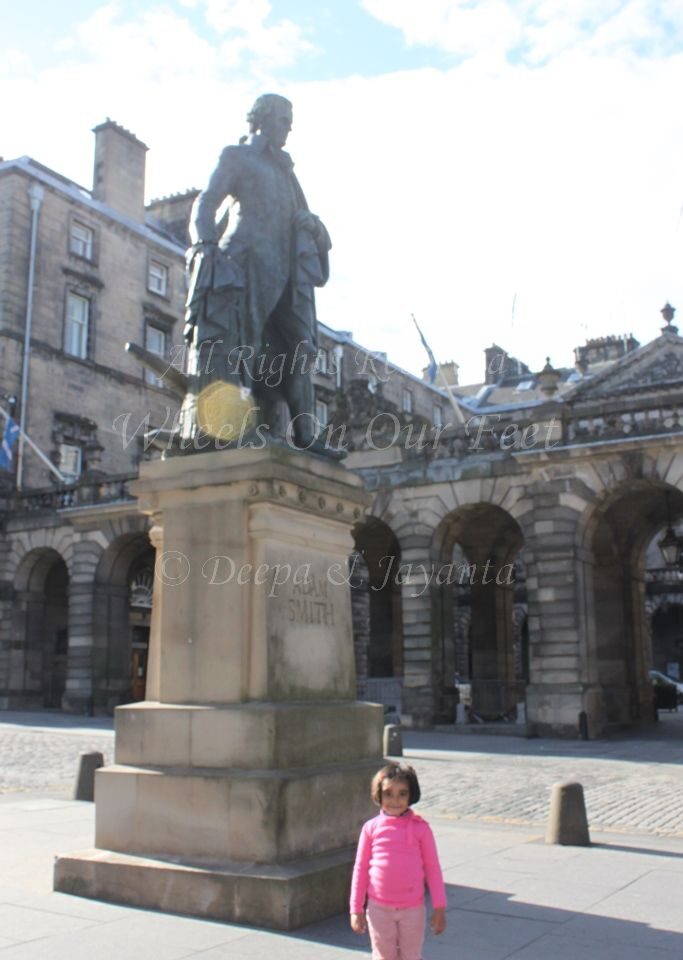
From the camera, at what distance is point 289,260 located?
7555 millimetres

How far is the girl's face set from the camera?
4.23m

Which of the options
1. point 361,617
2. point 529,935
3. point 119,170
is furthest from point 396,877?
point 119,170

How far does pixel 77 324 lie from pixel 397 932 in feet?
118

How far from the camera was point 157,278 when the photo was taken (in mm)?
41594

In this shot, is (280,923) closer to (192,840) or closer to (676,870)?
(192,840)

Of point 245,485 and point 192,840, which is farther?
point 245,485

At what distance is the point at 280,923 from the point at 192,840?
0.81m

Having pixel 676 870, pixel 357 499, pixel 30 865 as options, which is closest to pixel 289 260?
pixel 357 499

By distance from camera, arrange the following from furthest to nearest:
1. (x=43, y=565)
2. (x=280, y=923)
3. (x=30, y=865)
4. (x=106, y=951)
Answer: (x=43, y=565), (x=30, y=865), (x=280, y=923), (x=106, y=951)

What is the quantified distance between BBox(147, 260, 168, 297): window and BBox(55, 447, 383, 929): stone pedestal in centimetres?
3579

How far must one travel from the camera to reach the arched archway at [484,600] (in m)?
26.0

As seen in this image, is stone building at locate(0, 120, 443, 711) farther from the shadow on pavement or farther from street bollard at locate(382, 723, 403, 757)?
the shadow on pavement

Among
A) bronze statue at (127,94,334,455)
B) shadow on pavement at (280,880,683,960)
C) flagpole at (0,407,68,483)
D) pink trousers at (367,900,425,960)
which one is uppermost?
flagpole at (0,407,68,483)

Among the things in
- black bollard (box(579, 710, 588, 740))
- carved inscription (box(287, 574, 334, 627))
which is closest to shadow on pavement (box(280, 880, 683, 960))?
carved inscription (box(287, 574, 334, 627))
